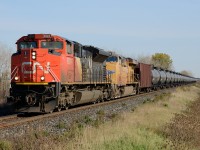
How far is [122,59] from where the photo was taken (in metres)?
31.2

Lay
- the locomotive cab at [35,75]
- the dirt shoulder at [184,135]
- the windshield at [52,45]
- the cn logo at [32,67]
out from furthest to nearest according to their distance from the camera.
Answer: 1. the windshield at [52,45]
2. the cn logo at [32,67]
3. the locomotive cab at [35,75]
4. the dirt shoulder at [184,135]

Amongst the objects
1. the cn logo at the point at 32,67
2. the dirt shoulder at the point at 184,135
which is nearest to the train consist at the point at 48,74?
the cn logo at the point at 32,67

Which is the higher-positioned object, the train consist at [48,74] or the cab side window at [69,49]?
the cab side window at [69,49]

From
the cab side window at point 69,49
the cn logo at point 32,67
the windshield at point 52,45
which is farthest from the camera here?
the cab side window at point 69,49

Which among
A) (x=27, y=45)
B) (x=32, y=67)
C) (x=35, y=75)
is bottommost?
(x=35, y=75)

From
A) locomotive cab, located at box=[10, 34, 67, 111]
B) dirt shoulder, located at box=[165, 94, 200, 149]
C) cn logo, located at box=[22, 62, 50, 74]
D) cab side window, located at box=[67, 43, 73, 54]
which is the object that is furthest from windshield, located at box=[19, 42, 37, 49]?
dirt shoulder, located at box=[165, 94, 200, 149]

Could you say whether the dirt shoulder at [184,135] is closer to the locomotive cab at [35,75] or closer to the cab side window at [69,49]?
the locomotive cab at [35,75]

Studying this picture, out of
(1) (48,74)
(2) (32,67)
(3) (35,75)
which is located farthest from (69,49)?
(3) (35,75)

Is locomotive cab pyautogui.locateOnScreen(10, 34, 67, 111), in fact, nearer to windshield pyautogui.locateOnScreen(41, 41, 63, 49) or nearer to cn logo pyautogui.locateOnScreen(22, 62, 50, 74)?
cn logo pyautogui.locateOnScreen(22, 62, 50, 74)

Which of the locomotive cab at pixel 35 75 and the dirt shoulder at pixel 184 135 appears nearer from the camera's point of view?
the dirt shoulder at pixel 184 135

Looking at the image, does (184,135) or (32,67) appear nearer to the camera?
(184,135)

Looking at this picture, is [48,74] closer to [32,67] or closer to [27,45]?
[32,67]

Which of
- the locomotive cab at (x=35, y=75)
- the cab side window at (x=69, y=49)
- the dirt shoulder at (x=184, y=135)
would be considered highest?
the cab side window at (x=69, y=49)

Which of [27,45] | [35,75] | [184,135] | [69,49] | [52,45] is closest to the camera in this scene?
[184,135]
